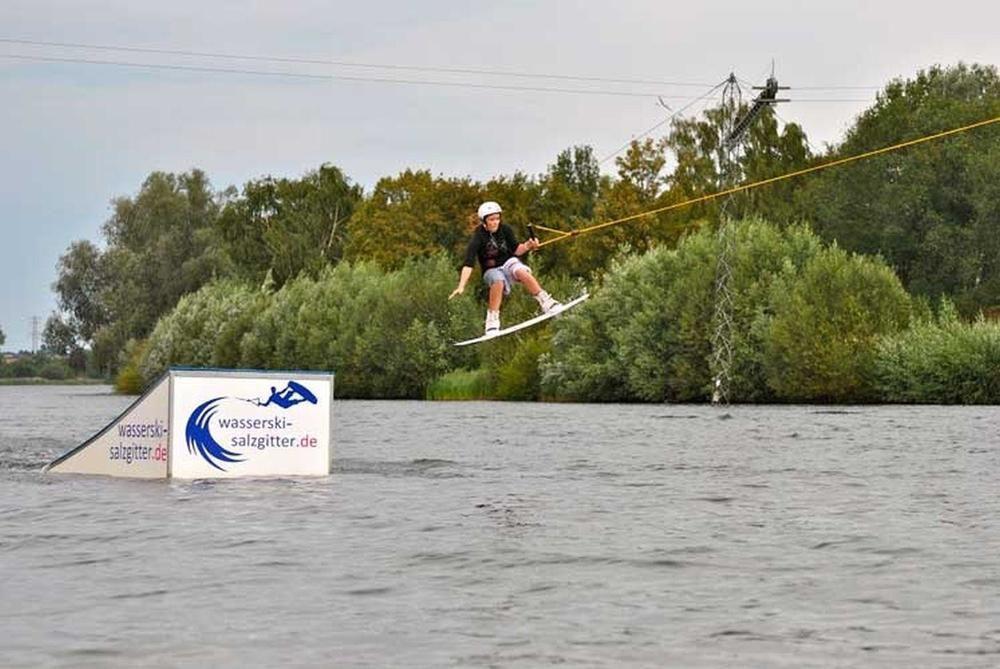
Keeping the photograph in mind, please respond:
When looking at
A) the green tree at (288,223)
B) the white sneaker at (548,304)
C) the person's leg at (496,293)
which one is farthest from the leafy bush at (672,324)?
the green tree at (288,223)

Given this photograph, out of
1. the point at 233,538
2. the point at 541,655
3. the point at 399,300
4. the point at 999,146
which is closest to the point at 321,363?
the point at 399,300

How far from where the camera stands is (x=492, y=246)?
31.1 metres

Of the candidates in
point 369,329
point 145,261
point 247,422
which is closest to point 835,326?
point 369,329

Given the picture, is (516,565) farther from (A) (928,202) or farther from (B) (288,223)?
(B) (288,223)

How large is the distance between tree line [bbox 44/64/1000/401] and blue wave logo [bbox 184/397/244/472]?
48.7 m

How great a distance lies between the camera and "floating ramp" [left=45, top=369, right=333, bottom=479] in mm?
26734

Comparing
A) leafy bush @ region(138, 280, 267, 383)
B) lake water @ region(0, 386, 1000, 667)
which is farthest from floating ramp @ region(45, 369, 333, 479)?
leafy bush @ region(138, 280, 267, 383)

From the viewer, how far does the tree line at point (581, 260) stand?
7788 centimetres

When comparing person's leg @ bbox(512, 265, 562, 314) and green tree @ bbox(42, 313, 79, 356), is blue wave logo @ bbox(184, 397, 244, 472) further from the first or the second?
green tree @ bbox(42, 313, 79, 356)

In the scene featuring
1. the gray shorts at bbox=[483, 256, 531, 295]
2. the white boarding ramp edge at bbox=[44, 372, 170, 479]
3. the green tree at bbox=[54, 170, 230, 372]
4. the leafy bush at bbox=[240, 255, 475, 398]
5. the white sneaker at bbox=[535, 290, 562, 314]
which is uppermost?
the green tree at bbox=[54, 170, 230, 372]

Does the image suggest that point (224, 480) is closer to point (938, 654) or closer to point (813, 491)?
point (813, 491)

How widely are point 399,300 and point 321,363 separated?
7129 millimetres

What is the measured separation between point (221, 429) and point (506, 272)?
663 cm

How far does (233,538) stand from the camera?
750 inches
